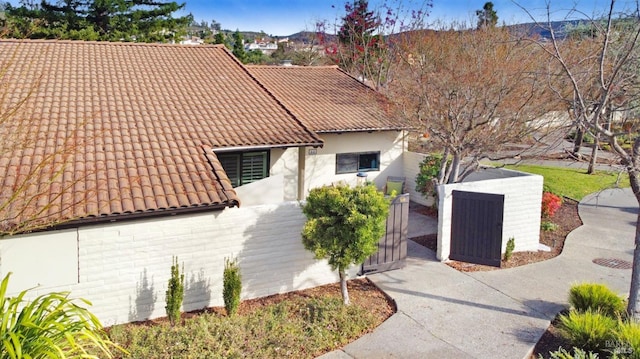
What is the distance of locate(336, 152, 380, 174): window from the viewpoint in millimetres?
18375

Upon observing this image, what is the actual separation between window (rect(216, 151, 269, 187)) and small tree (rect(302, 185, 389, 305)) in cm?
466

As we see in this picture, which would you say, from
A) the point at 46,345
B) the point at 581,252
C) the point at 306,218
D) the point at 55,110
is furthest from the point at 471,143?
the point at 46,345

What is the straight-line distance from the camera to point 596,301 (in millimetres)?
9180

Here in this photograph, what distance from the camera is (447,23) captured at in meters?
23.8

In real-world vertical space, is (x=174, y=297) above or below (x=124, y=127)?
below

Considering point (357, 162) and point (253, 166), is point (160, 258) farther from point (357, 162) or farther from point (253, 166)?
point (357, 162)

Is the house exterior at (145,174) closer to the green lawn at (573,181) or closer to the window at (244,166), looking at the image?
the window at (244,166)

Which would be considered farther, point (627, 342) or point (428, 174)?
point (428, 174)

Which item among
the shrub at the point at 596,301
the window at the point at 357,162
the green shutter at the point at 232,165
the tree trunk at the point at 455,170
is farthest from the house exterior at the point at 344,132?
the shrub at the point at 596,301

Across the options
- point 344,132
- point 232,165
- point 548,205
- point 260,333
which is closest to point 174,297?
point 260,333

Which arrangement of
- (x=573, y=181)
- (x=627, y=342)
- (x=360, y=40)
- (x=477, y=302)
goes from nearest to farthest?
(x=627, y=342) → (x=477, y=302) → (x=573, y=181) → (x=360, y=40)

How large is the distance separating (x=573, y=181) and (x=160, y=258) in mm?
19689

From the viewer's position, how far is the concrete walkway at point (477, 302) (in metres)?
8.33

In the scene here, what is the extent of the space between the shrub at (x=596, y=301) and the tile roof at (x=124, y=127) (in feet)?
21.8
